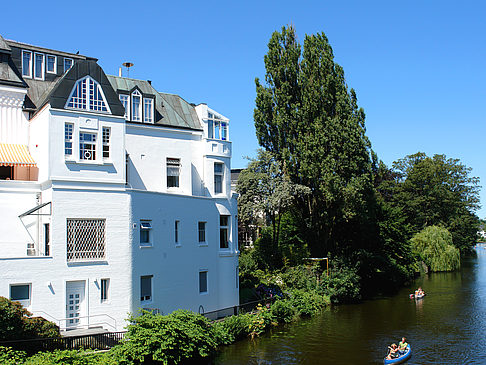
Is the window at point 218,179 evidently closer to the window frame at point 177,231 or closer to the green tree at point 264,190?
the window frame at point 177,231

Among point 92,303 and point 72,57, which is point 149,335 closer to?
point 92,303

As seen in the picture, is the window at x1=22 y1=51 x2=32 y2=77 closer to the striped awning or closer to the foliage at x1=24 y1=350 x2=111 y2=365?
the striped awning

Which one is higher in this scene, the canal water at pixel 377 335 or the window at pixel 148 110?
the window at pixel 148 110

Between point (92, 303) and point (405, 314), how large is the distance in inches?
995

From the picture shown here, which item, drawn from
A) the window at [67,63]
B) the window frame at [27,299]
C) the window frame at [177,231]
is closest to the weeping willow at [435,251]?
the window frame at [177,231]

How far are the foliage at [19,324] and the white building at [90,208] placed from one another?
149 cm

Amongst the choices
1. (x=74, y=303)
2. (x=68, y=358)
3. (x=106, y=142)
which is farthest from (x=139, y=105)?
(x=68, y=358)

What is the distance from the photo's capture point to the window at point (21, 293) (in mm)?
23391

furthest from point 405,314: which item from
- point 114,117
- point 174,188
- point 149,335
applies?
point 114,117

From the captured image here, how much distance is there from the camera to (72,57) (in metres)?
34.4

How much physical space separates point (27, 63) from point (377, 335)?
1183 inches

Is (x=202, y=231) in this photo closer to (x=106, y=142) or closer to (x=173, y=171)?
(x=173, y=171)

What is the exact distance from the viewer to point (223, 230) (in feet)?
115

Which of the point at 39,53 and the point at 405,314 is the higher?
the point at 39,53
